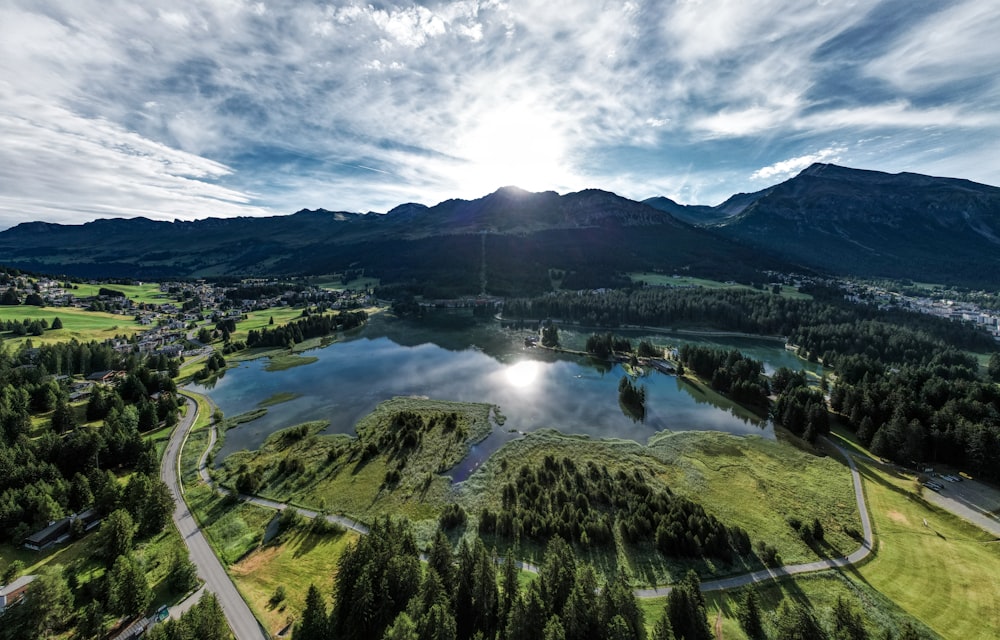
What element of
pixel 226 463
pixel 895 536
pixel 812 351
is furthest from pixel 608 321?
pixel 226 463

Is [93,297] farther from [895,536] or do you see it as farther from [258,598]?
[895,536]

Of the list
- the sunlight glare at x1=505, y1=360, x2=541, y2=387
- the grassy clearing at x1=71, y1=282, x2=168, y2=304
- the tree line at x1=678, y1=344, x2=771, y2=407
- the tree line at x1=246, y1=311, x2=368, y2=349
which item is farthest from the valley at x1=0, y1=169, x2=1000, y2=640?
the grassy clearing at x1=71, y1=282, x2=168, y2=304

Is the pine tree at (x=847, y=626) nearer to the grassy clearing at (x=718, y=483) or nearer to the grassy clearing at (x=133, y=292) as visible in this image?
the grassy clearing at (x=718, y=483)

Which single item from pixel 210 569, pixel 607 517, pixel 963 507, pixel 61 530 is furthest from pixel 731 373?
pixel 61 530

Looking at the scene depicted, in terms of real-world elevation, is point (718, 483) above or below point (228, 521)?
below

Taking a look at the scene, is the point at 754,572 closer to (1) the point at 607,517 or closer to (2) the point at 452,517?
(1) the point at 607,517
